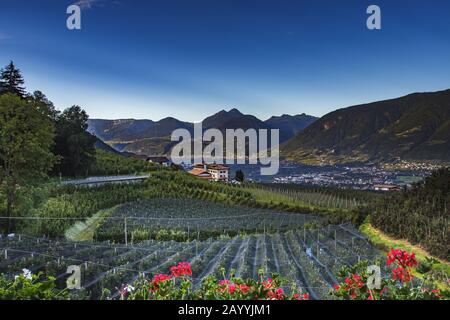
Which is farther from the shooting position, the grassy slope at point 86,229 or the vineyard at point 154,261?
the grassy slope at point 86,229

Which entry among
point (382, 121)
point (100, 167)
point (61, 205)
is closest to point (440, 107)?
point (382, 121)

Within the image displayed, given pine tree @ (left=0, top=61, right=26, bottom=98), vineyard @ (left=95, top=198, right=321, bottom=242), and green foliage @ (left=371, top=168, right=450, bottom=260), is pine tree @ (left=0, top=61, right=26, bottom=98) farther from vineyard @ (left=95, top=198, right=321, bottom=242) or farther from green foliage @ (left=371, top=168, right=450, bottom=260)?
green foliage @ (left=371, top=168, right=450, bottom=260)

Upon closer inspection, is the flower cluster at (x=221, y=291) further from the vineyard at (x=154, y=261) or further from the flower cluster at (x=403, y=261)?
the vineyard at (x=154, y=261)

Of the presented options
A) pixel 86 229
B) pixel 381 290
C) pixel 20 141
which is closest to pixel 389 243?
pixel 381 290

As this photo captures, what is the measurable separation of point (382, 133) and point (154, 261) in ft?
573

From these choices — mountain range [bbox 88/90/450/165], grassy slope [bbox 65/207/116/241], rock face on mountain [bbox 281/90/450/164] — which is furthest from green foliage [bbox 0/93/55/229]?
rock face on mountain [bbox 281/90/450/164]

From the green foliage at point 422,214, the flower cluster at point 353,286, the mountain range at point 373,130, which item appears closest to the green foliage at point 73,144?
the green foliage at point 422,214

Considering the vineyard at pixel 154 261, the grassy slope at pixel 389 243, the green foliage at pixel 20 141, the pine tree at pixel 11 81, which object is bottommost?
the grassy slope at pixel 389 243

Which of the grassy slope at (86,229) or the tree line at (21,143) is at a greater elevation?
the tree line at (21,143)

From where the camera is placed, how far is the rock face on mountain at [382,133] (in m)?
114

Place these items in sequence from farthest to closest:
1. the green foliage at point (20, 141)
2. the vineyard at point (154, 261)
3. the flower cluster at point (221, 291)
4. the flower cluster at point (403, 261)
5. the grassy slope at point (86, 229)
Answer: the grassy slope at point (86, 229)
the green foliage at point (20, 141)
the vineyard at point (154, 261)
the flower cluster at point (403, 261)
the flower cluster at point (221, 291)

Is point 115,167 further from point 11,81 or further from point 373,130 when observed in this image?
point 373,130

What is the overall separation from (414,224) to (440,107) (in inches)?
6560

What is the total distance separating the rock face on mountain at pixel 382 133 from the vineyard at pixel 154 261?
88639 mm
